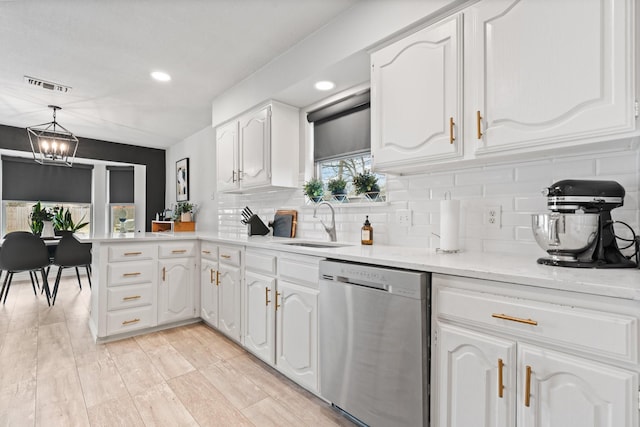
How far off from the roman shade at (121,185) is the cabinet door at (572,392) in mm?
6475

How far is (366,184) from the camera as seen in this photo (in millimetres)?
2291

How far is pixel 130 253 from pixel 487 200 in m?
2.93

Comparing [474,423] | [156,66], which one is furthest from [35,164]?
[474,423]

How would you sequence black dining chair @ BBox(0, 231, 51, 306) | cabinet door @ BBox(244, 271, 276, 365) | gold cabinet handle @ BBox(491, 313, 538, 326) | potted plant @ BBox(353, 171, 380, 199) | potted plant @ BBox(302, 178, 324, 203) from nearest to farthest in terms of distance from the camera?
gold cabinet handle @ BBox(491, 313, 538, 326), cabinet door @ BBox(244, 271, 276, 365), potted plant @ BBox(353, 171, 380, 199), potted plant @ BBox(302, 178, 324, 203), black dining chair @ BBox(0, 231, 51, 306)

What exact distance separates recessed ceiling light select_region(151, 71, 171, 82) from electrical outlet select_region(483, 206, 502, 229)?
294cm

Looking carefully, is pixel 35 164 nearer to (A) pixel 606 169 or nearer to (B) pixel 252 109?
(B) pixel 252 109

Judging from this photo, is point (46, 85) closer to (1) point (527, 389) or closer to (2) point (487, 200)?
(2) point (487, 200)

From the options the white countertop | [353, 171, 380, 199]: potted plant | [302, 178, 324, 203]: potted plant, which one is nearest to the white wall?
[302, 178, 324, 203]: potted plant

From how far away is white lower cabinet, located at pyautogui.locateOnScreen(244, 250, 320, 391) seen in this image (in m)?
1.85

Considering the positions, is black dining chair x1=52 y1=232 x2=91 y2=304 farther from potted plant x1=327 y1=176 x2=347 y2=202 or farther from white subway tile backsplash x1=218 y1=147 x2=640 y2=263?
white subway tile backsplash x1=218 y1=147 x2=640 y2=263

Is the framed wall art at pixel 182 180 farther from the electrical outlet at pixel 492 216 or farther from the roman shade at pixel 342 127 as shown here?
the electrical outlet at pixel 492 216

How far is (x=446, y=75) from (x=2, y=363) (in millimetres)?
3575

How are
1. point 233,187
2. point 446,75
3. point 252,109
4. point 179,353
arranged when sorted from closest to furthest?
1. point 446,75
2. point 179,353
3. point 252,109
4. point 233,187

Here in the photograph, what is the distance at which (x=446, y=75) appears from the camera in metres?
1.55
